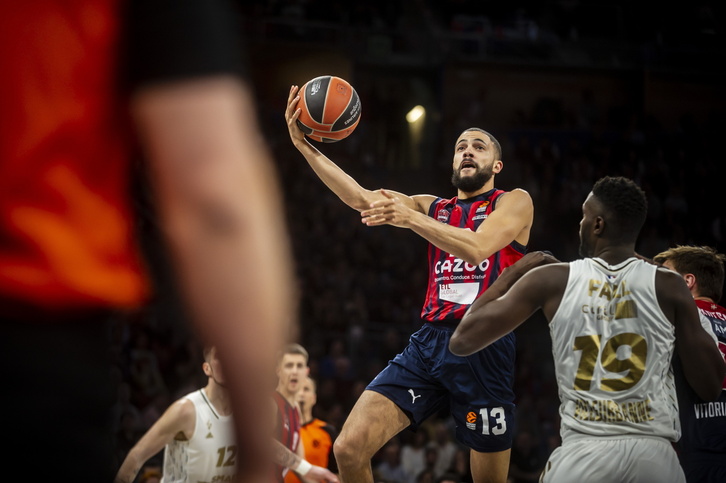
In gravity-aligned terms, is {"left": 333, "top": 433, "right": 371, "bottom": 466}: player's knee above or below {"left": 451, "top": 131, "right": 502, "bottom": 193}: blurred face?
below

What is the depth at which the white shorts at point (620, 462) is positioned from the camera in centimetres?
339

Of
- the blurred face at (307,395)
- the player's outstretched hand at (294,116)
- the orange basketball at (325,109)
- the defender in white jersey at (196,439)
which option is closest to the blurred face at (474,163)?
the orange basketball at (325,109)

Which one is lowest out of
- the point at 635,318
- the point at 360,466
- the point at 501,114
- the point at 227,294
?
the point at 360,466

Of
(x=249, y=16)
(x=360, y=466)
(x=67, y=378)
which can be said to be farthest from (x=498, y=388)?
(x=249, y=16)

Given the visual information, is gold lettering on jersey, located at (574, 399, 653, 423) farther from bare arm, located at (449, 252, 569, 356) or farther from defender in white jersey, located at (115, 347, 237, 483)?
defender in white jersey, located at (115, 347, 237, 483)

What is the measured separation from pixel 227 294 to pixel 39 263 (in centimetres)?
25

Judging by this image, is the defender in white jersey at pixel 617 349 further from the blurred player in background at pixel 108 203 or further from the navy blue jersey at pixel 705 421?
the blurred player in background at pixel 108 203

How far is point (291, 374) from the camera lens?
6852mm

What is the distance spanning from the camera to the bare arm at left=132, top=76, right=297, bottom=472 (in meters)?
1.00

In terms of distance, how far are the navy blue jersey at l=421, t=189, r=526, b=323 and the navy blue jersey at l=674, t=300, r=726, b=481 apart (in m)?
Result: 1.27

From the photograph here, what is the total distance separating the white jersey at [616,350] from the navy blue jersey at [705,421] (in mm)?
1900

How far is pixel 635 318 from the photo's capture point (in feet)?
11.4

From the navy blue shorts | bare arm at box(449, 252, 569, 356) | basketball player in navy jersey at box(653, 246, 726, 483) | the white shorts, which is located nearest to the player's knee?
the navy blue shorts

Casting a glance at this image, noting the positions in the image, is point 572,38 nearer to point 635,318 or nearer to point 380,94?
point 380,94
